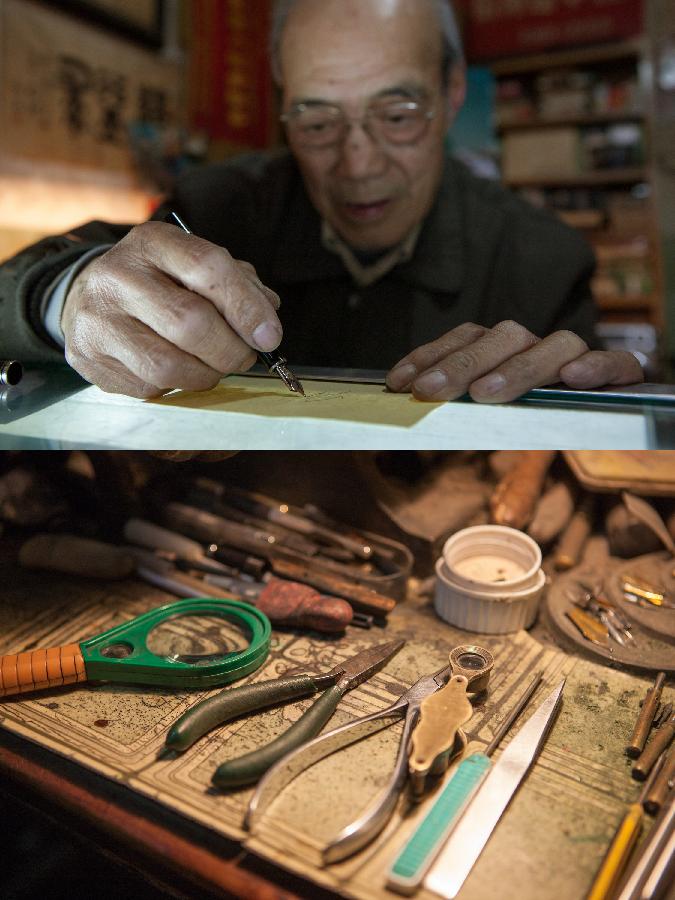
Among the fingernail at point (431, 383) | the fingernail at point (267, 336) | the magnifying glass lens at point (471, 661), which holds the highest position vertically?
the fingernail at point (267, 336)

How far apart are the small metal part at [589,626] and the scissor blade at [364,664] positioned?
26cm

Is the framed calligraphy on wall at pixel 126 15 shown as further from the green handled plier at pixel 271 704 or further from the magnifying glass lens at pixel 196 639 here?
the green handled plier at pixel 271 704

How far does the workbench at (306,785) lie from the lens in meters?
0.61

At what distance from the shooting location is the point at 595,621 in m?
0.97

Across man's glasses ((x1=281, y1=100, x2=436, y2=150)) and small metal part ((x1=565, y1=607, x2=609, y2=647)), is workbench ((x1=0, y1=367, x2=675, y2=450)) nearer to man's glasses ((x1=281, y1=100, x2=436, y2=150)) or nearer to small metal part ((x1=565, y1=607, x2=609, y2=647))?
small metal part ((x1=565, y1=607, x2=609, y2=647))

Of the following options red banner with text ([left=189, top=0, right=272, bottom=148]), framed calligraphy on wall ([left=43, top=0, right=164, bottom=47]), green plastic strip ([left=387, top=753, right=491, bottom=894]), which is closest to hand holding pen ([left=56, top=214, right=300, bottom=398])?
green plastic strip ([left=387, top=753, right=491, bottom=894])

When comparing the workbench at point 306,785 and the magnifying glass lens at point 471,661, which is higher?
the magnifying glass lens at point 471,661

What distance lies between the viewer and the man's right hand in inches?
31.6

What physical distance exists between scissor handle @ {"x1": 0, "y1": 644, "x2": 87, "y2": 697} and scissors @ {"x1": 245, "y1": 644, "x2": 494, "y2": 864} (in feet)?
0.99

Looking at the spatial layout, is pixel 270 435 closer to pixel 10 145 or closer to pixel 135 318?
pixel 135 318

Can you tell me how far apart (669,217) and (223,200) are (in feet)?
13.0

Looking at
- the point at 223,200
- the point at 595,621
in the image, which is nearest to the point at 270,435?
the point at 595,621

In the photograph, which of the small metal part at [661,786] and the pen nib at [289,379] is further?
the pen nib at [289,379]

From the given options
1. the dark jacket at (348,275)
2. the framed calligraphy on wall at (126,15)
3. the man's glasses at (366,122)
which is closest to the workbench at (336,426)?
the dark jacket at (348,275)
